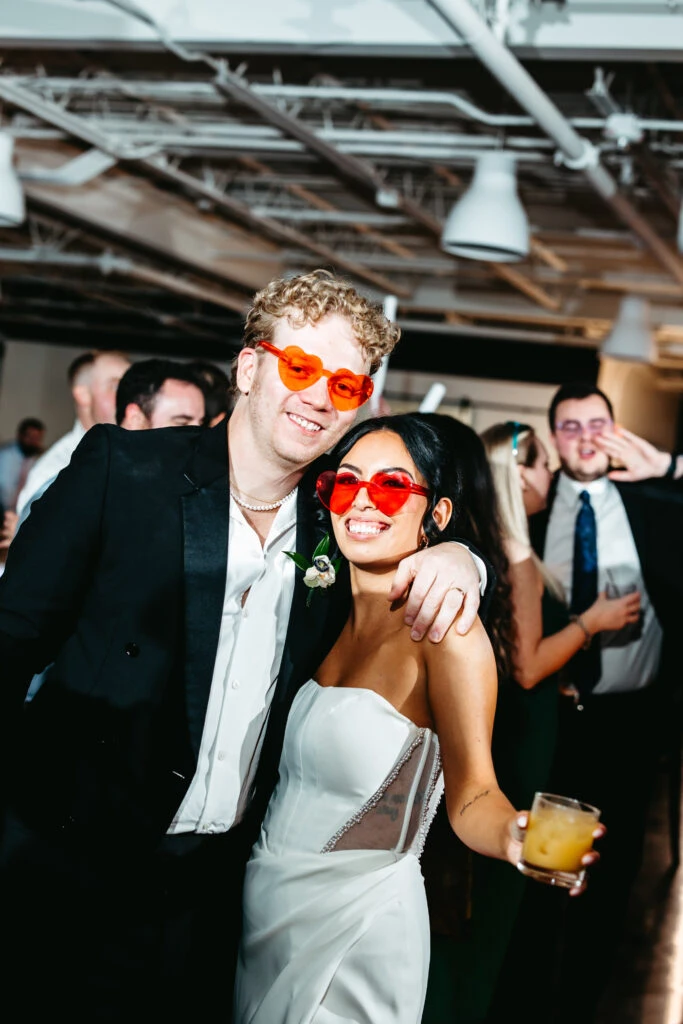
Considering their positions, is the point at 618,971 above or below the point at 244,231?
below

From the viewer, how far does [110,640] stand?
2.00 meters

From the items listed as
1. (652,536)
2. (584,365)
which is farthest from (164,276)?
(652,536)

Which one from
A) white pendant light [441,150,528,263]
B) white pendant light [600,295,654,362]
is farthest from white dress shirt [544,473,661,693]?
white pendant light [600,295,654,362]

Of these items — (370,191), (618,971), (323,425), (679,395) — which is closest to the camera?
(323,425)

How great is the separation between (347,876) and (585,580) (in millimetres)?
2352

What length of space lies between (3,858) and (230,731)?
18.6 inches

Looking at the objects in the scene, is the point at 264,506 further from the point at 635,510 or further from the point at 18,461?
the point at 18,461

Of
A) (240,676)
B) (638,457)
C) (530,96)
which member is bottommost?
(240,676)

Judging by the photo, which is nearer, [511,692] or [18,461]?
[511,692]

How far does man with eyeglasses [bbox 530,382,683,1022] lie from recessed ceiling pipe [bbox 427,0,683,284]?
1470mm

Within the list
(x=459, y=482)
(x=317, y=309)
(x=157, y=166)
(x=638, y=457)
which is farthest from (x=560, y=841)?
(x=157, y=166)

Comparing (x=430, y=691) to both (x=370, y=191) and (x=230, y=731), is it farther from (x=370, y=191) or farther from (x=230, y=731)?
(x=370, y=191)

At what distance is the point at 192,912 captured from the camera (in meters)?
2.17

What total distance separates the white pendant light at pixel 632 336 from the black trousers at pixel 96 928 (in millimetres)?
8175
